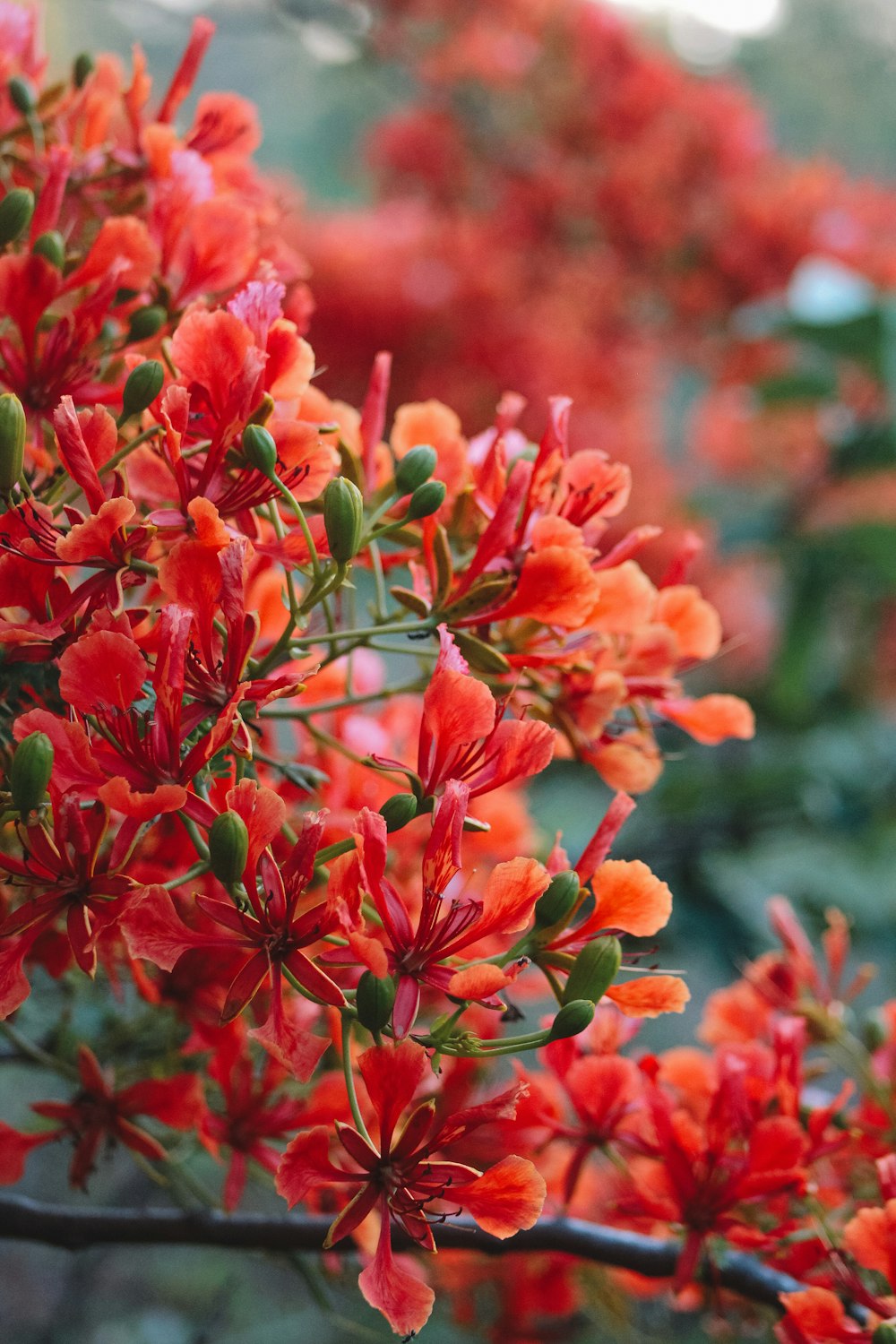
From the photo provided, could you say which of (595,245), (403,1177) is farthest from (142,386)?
(595,245)

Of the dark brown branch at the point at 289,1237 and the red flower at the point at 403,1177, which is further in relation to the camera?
the dark brown branch at the point at 289,1237

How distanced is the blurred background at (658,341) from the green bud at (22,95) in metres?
0.87

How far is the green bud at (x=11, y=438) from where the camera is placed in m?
0.34

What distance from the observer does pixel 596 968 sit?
0.34m

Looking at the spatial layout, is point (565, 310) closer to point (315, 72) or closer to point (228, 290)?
point (228, 290)

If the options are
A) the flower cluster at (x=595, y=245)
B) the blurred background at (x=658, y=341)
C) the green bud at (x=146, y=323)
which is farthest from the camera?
the flower cluster at (x=595, y=245)

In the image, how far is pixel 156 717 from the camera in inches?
12.6

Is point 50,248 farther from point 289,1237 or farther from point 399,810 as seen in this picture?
point 289,1237

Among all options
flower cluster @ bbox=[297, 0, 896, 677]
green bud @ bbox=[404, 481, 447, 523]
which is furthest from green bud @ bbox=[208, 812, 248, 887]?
flower cluster @ bbox=[297, 0, 896, 677]

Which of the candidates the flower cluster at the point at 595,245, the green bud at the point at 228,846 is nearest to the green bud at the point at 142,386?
the green bud at the point at 228,846

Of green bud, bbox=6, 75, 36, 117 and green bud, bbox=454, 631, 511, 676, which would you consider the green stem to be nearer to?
green bud, bbox=454, 631, 511, 676

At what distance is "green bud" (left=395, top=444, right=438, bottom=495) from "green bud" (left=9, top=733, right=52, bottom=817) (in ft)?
0.49

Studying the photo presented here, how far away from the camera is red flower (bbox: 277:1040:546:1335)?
32cm

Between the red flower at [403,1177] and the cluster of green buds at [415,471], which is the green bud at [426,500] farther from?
the red flower at [403,1177]
